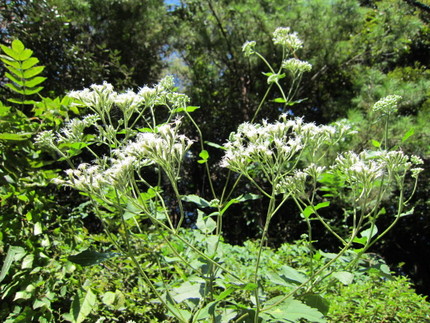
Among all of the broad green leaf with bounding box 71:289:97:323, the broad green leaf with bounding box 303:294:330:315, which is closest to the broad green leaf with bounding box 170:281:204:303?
the broad green leaf with bounding box 303:294:330:315

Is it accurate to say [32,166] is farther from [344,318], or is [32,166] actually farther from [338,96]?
[338,96]

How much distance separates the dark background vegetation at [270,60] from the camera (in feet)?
18.4

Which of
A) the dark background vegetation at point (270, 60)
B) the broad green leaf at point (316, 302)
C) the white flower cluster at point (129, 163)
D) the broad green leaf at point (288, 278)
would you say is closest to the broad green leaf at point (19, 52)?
the white flower cluster at point (129, 163)

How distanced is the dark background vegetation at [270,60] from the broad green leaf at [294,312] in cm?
433

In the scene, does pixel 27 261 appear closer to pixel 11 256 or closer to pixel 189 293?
pixel 11 256

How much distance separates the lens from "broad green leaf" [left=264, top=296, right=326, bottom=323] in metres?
0.96

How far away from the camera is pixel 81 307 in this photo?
1527 millimetres

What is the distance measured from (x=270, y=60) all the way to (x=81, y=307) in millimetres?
5432

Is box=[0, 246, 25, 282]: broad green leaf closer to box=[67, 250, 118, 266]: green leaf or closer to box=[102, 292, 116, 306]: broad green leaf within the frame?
box=[102, 292, 116, 306]: broad green leaf

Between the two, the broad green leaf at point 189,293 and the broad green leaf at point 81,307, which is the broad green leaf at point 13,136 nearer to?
the broad green leaf at point 81,307

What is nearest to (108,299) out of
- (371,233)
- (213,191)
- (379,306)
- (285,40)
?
(213,191)

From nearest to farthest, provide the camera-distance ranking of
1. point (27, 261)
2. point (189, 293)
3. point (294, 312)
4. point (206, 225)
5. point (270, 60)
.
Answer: point (294, 312)
point (189, 293)
point (206, 225)
point (27, 261)
point (270, 60)

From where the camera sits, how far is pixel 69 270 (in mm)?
1704

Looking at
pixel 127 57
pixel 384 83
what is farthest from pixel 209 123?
pixel 384 83
